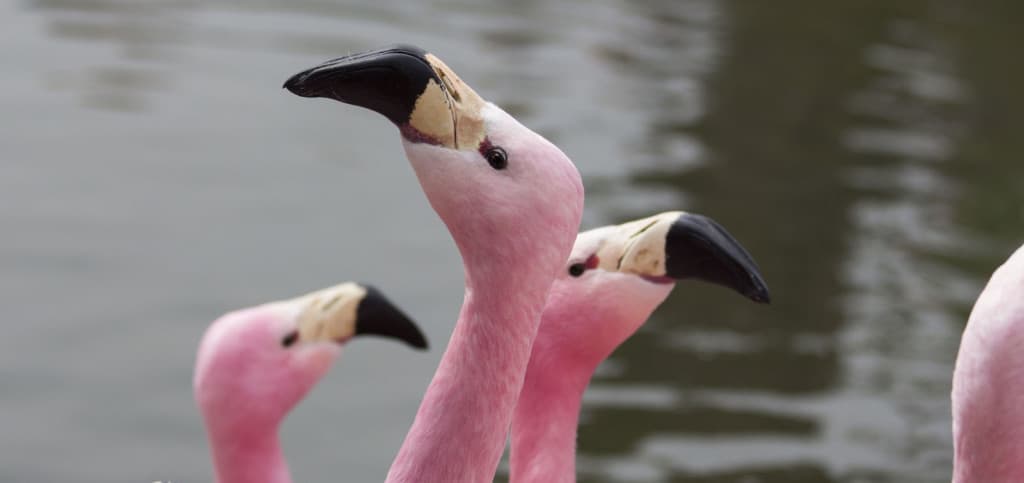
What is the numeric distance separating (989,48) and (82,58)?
728 cm

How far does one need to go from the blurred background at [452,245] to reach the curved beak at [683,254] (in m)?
3.25

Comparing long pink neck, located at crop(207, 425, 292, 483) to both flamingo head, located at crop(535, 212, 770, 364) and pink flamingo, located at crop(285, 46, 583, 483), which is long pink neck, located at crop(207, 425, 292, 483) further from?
pink flamingo, located at crop(285, 46, 583, 483)

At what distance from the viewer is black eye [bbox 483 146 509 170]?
219 centimetres

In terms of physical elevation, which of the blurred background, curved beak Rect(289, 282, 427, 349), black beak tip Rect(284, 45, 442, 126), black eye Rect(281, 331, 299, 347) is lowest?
the blurred background

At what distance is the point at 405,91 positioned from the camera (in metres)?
2.15

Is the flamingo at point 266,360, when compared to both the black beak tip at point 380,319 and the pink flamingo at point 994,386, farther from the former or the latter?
the pink flamingo at point 994,386

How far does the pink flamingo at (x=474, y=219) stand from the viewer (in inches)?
84.8

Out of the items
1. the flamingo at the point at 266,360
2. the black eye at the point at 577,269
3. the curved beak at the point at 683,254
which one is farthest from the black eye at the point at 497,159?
the flamingo at the point at 266,360

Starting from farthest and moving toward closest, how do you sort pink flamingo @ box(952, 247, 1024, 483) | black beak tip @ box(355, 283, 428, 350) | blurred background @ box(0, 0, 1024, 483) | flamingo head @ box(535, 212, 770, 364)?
1. blurred background @ box(0, 0, 1024, 483)
2. black beak tip @ box(355, 283, 428, 350)
3. flamingo head @ box(535, 212, 770, 364)
4. pink flamingo @ box(952, 247, 1024, 483)

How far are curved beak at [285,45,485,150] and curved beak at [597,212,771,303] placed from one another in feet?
2.02

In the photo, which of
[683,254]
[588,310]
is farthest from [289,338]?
[683,254]

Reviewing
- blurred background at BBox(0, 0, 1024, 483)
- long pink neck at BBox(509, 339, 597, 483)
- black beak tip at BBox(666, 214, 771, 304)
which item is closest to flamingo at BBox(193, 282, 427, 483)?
long pink neck at BBox(509, 339, 597, 483)

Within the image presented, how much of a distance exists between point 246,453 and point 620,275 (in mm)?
1214

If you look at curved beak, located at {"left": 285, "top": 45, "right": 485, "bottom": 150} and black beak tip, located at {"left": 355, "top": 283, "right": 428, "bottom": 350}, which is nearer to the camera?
curved beak, located at {"left": 285, "top": 45, "right": 485, "bottom": 150}
